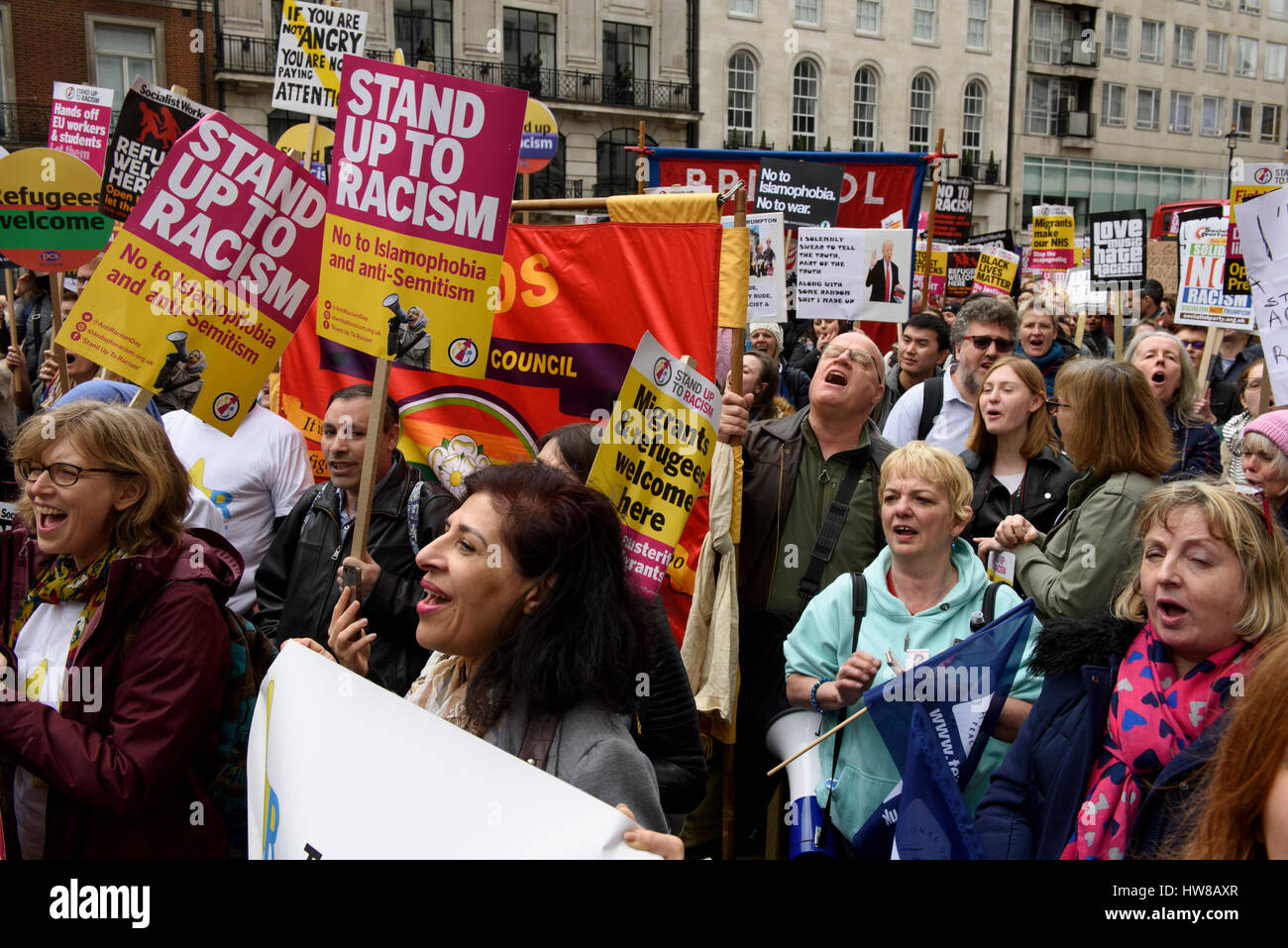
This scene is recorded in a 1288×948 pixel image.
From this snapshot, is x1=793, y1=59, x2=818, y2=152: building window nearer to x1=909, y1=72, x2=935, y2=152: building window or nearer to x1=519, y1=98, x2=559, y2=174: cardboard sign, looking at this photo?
x1=909, y1=72, x2=935, y2=152: building window

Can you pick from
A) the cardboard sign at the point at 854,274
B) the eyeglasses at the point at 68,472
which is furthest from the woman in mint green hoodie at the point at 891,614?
the cardboard sign at the point at 854,274

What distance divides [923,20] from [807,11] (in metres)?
5.09

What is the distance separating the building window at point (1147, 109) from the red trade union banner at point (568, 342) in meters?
50.2

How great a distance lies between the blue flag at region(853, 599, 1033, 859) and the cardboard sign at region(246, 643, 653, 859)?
1.11 m

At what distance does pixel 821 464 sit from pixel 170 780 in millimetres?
2599

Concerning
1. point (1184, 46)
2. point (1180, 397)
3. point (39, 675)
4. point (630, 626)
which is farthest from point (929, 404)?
point (1184, 46)

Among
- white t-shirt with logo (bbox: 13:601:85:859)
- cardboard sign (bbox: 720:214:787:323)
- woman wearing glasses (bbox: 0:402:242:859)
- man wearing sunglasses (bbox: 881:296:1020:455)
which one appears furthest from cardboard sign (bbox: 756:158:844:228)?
white t-shirt with logo (bbox: 13:601:85:859)

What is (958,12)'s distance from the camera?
41250 mm

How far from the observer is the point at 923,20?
40.5 metres

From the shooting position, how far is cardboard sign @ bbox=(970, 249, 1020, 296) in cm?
1237

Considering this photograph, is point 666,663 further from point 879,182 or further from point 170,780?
point 879,182

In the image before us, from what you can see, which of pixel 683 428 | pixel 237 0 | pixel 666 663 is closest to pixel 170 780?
pixel 666 663

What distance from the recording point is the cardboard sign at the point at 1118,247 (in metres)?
9.26

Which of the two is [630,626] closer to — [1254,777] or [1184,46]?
[1254,777]
